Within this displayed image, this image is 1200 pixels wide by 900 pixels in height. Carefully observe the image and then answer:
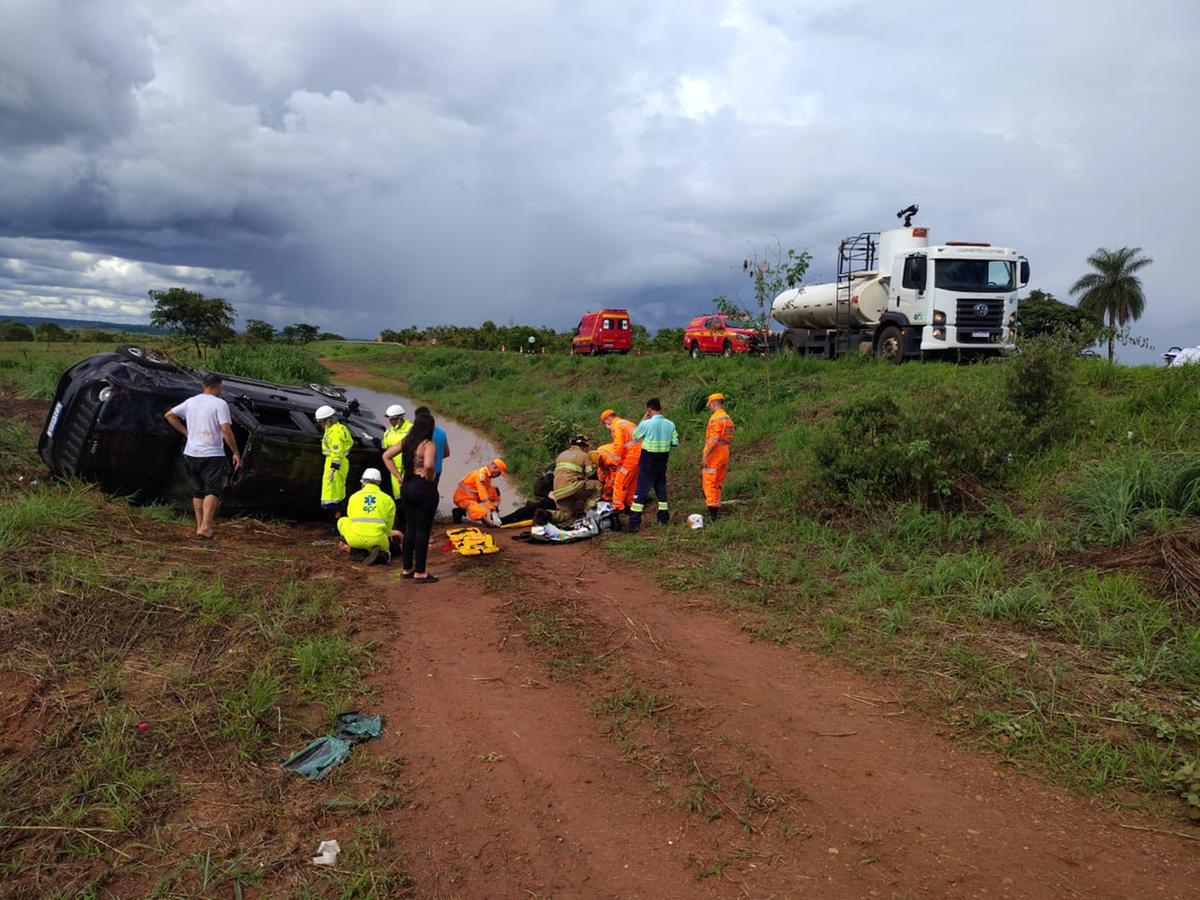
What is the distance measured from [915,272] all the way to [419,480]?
10789mm

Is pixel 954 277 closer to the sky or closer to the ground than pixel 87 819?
closer to the sky

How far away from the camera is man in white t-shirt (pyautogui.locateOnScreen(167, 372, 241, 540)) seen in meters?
7.20

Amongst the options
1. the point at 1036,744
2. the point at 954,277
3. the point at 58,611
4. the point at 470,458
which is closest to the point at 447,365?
the point at 470,458

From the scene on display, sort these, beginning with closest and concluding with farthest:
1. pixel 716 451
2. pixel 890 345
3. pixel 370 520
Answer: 1. pixel 370 520
2. pixel 716 451
3. pixel 890 345

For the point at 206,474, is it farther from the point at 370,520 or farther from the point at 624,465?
the point at 624,465

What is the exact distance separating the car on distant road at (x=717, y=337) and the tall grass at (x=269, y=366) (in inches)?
457

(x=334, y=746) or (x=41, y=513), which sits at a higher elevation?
(x=41, y=513)

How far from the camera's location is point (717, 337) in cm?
2270

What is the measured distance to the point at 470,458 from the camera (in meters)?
17.5

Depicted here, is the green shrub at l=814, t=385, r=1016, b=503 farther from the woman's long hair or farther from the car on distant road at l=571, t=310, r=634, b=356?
the car on distant road at l=571, t=310, r=634, b=356

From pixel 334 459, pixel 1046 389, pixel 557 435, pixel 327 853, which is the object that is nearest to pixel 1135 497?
pixel 1046 389

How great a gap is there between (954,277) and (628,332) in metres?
16.3

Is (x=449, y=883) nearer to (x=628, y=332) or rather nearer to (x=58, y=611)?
(x=58, y=611)

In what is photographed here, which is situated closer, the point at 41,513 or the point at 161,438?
the point at 41,513
